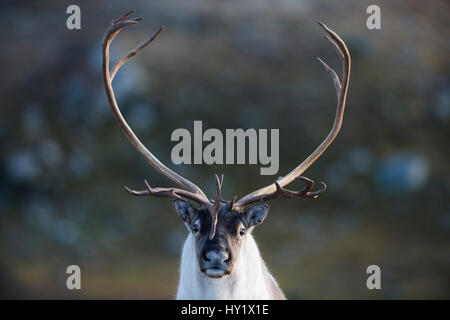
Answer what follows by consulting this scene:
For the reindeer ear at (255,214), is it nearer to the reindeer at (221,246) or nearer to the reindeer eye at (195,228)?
the reindeer at (221,246)

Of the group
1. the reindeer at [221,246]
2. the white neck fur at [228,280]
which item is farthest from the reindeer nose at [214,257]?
the white neck fur at [228,280]

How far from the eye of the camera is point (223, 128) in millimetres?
30656

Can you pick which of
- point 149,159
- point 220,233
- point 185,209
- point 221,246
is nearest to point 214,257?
point 221,246

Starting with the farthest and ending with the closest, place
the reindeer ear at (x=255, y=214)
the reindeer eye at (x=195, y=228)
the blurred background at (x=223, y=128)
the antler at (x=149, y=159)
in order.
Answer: the blurred background at (x=223, y=128)
the antler at (x=149, y=159)
the reindeer ear at (x=255, y=214)
the reindeer eye at (x=195, y=228)

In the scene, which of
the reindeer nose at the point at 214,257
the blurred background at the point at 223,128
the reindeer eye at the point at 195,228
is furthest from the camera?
the blurred background at the point at 223,128

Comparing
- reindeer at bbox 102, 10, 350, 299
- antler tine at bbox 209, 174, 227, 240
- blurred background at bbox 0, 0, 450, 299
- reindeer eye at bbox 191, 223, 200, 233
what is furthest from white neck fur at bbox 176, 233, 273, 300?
blurred background at bbox 0, 0, 450, 299

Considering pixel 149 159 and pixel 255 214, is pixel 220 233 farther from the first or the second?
pixel 149 159

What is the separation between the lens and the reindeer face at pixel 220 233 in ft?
28.6

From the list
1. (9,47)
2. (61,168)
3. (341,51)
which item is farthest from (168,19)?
(341,51)

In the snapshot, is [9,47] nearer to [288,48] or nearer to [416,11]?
[288,48]

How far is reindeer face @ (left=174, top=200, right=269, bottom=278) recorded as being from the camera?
28.6 feet

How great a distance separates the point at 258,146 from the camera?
2480 cm

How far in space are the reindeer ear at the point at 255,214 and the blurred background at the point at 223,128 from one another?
1388cm

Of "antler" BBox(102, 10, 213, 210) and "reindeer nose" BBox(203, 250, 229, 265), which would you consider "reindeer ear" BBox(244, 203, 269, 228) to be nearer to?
"antler" BBox(102, 10, 213, 210)
